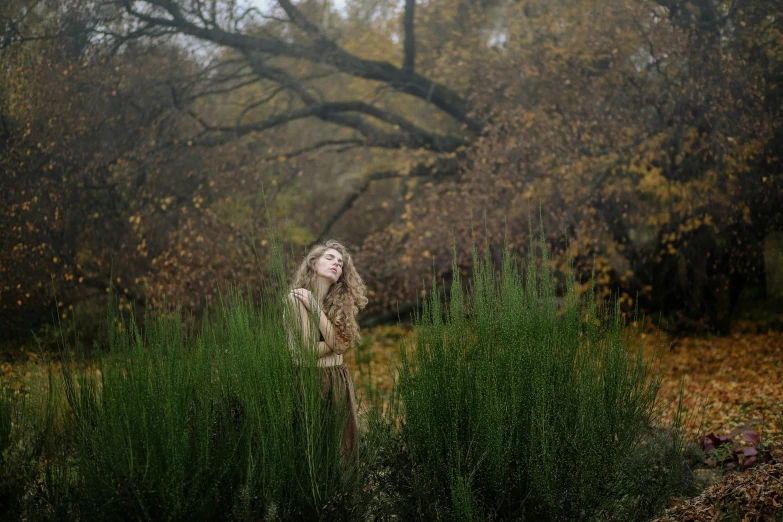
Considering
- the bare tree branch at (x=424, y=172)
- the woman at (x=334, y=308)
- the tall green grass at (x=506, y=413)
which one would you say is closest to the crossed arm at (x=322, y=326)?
the woman at (x=334, y=308)

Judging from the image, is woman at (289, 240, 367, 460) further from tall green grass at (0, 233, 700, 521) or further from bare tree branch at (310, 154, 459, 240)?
bare tree branch at (310, 154, 459, 240)

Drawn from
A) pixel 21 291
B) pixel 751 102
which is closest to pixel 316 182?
pixel 21 291

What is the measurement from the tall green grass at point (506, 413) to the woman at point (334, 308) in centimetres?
29

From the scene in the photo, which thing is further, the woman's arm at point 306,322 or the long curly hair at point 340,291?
the long curly hair at point 340,291

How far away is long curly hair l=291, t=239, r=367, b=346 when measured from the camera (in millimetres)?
4465

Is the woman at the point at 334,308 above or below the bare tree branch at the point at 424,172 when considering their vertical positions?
below

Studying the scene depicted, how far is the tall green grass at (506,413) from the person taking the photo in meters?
3.62

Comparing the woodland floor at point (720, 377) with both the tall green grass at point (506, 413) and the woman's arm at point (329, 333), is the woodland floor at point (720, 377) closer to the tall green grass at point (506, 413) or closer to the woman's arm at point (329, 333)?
the woman's arm at point (329, 333)

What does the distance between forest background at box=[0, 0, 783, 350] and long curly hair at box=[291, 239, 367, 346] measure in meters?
5.54

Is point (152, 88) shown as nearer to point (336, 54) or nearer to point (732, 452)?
point (336, 54)

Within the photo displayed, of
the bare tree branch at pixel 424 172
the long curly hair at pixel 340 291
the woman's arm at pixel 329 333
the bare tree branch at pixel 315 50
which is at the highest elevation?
the bare tree branch at pixel 315 50

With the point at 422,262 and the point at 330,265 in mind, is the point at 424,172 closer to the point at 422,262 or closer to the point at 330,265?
the point at 422,262

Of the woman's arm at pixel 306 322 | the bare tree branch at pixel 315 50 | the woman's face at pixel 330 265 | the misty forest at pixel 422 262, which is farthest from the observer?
the bare tree branch at pixel 315 50

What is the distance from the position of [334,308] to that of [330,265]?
0.85ft
